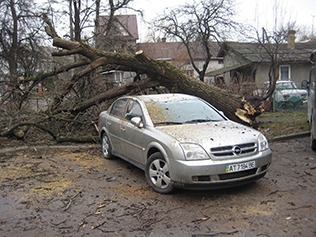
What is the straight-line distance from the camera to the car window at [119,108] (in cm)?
695

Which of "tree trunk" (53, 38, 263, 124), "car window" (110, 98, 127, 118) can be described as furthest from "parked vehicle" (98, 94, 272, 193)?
"tree trunk" (53, 38, 263, 124)

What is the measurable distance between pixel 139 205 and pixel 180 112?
207cm

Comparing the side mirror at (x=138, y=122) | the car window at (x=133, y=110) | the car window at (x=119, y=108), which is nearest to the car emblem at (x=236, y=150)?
the side mirror at (x=138, y=122)

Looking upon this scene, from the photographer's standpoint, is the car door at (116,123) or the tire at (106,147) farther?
the tire at (106,147)

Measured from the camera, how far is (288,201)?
15.1ft

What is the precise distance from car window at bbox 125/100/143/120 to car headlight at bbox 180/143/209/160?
1.59 metres

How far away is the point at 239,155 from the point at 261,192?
2.55 feet

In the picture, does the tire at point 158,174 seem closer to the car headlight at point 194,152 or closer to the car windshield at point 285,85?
the car headlight at point 194,152

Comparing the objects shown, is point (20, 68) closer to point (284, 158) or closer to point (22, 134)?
point (22, 134)

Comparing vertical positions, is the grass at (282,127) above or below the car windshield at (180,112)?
below

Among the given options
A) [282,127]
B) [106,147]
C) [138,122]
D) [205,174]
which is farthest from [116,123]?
[282,127]

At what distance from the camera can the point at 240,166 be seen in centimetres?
465

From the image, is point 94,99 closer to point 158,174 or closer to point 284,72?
point 158,174

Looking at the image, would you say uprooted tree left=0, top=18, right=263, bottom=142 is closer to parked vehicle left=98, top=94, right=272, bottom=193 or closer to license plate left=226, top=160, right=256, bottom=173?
parked vehicle left=98, top=94, right=272, bottom=193
